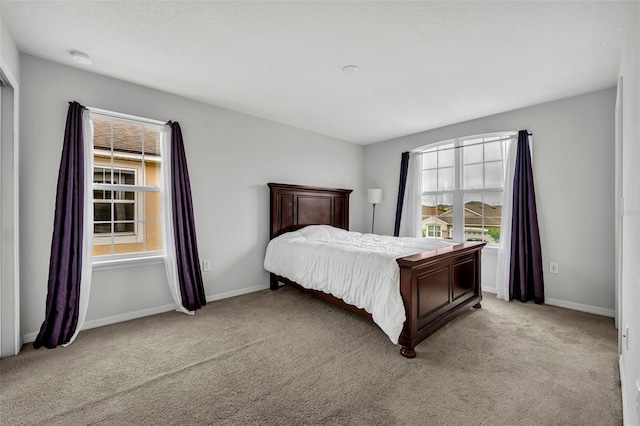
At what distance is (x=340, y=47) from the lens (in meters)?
2.23

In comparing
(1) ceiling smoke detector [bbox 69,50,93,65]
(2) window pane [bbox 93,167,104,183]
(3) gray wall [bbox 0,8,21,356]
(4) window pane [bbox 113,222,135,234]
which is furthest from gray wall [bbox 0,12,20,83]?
(4) window pane [bbox 113,222,135,234]

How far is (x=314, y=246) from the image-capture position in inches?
127

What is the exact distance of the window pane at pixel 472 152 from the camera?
407 centimetres

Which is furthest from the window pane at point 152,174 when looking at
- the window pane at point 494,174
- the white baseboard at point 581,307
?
the white baseboard at point 581,307

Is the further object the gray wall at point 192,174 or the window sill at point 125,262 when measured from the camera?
the window sill at point 125,262

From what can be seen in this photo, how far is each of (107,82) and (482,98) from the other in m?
3.93

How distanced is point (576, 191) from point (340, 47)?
3072mm

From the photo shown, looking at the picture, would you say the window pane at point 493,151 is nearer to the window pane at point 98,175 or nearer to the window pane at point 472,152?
the window pane at point 472,152

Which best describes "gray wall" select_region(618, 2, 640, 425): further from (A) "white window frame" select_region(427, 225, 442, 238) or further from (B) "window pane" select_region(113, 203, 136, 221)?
(B) "window pane" select_region(113, 203, 136, 221)

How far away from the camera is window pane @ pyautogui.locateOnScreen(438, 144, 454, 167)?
4367 millimetres

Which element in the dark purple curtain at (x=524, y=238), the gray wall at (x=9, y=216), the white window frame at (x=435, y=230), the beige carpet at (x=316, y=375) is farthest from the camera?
the white window frame at (x=435, y=230)

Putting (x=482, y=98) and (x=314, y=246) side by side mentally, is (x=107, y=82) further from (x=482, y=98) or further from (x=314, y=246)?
(x=482, y=98)

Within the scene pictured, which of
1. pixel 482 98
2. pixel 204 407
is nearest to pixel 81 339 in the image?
pixel 204 407

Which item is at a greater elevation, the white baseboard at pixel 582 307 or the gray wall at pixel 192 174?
the gray wall at pixel 192 174
